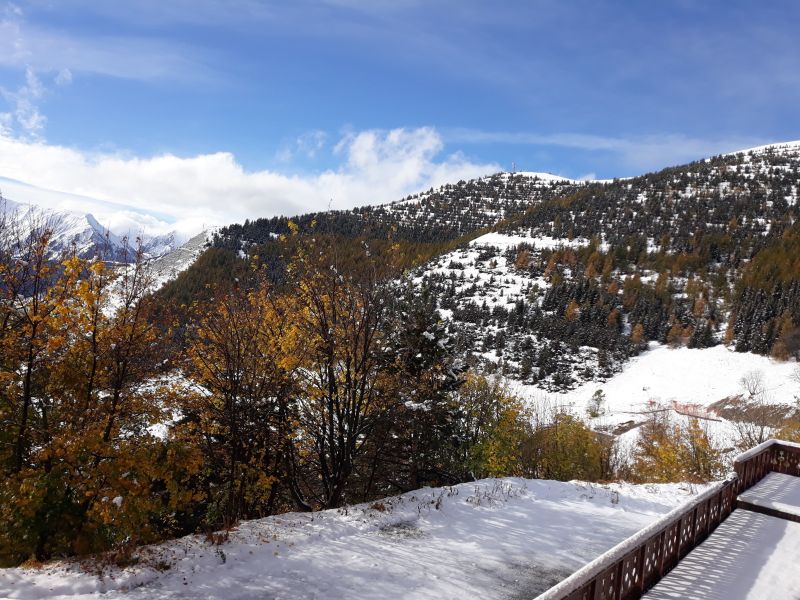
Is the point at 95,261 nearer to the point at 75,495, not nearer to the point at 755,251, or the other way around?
the point at 75,495

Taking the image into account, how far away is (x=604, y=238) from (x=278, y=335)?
7896 inches

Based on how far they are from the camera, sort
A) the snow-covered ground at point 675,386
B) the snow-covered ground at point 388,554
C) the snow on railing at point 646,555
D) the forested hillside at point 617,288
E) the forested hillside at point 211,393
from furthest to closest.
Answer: the forested hillside at point 617,288
the snow-covered ground at point 675,386
the forested hillside at point 211,393
the snow-covered ground at point 388,554
the snow on railing at point 646,555

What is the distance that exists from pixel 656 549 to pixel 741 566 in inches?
92.8

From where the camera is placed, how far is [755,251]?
156 metres

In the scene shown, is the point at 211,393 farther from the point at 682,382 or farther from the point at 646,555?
the point at 682,382

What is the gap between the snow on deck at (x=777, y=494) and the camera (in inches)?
414

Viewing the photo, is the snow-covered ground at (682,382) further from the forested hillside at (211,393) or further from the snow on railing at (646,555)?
the snow on railing at (646,555)

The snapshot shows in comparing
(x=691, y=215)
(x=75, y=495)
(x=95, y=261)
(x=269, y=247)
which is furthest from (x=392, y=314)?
(x=691, y=215)

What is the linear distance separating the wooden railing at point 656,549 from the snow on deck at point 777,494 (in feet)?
0.79

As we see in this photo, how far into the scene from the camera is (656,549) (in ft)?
23.0

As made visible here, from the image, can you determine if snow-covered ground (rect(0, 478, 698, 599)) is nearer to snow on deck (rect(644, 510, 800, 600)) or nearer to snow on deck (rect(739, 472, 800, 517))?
snow on deck (rect(644, 510, 800, 600))

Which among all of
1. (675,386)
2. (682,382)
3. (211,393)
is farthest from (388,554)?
(682,382)

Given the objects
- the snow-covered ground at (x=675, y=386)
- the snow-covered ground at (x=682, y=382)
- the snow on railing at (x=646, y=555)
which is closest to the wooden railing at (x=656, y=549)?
the snow on railing at (x=646, y=555)

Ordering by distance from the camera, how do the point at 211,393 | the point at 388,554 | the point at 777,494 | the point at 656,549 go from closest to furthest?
the point at 656,549 → the point at 388,554 → the point at 777,494 → the point at 211,393
